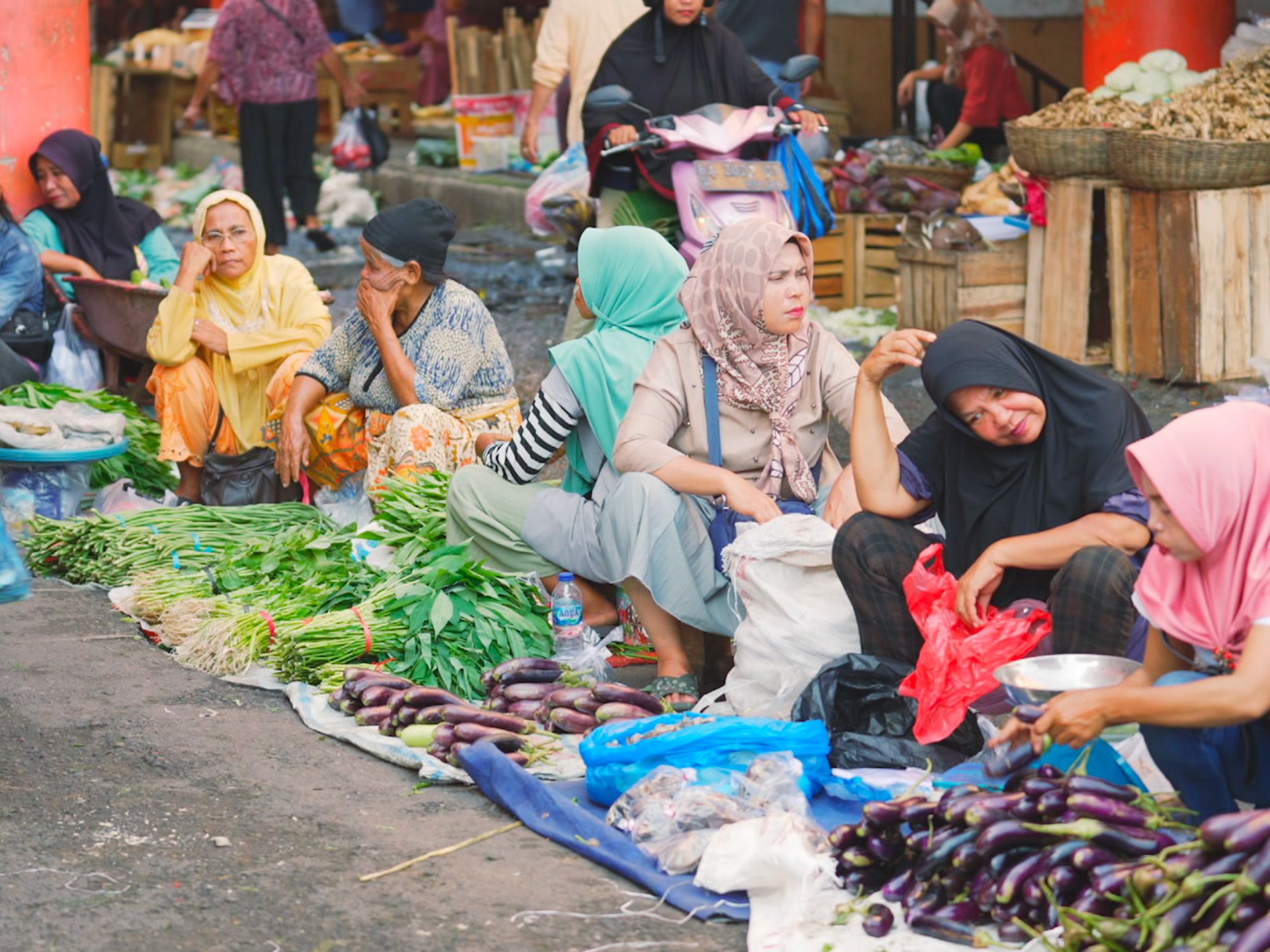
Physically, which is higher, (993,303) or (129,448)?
(993,303)

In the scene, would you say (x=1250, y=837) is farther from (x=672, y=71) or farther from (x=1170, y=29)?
(x=1170, y=29)

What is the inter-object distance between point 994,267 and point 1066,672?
4.83 m

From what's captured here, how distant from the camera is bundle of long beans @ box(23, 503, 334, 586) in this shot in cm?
607

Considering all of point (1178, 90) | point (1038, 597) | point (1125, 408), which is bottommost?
point (1038, 597)

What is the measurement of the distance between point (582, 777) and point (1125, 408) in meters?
1.54

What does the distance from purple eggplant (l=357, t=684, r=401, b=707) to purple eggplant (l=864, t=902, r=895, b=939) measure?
1.77 m

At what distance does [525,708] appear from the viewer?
470 centimetres

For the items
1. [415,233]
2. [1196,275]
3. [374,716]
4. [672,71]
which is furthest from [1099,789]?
[672,71]

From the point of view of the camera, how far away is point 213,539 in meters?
6.16

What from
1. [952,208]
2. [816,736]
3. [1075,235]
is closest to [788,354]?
[816,736]

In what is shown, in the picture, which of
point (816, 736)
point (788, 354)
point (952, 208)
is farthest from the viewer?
point (952, 208)

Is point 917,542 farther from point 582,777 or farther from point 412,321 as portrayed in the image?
point 412,321

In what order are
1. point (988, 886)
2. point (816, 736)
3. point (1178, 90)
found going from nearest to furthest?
point (988, 886)
point (816, 736)
point (1178, 90)

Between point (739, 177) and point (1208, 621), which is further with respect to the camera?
point (739, 177)
